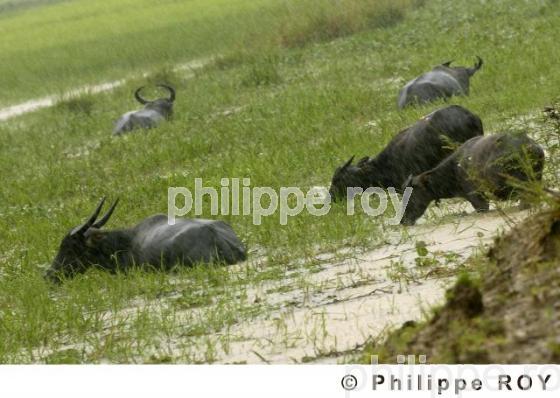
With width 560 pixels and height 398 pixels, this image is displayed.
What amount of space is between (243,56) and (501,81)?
350 inches

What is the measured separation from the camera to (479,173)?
7223 millimetres

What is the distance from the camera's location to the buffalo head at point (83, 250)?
25.9 ft

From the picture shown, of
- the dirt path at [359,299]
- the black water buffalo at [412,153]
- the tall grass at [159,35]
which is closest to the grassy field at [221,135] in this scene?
the tall grass at [159,35]

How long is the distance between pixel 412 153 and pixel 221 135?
15.4ft

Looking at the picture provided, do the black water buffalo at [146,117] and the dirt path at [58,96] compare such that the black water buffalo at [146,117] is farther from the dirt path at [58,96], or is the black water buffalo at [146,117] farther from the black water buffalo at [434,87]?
the dirt path at [58,96]

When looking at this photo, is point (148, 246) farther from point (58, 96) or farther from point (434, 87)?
point (58, 96)

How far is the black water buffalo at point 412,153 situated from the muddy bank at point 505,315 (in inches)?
A: 169

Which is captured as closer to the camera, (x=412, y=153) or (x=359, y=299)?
(x=359, y=299)

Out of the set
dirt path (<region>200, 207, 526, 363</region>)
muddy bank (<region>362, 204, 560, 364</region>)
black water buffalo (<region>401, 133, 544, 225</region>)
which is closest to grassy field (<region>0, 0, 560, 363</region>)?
dirt path (<region>200, 207, 526, 363</region>)

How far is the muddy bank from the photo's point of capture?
348 cm

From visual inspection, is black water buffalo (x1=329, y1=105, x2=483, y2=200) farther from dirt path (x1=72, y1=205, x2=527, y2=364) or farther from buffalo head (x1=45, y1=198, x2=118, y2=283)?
buffalo head (x1=45, y1=198, x2=118, y2=283)

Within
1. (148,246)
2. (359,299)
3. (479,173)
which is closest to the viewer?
(359,299)

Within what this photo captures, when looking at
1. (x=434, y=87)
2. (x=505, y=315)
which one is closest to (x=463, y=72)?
(x=434, y=87)

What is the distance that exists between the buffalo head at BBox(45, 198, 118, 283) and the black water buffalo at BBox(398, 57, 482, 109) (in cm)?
509
